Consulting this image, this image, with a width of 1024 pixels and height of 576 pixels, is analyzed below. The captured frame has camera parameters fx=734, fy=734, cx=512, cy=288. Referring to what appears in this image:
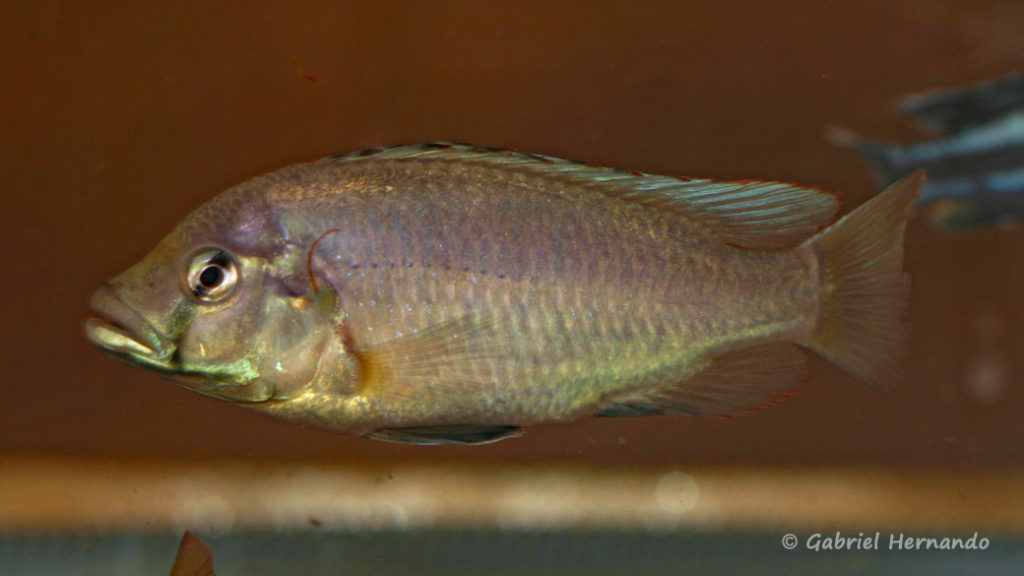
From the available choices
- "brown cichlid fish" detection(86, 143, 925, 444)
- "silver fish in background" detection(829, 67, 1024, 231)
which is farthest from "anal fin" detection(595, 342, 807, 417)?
"silver fish in background" detection(829, 67, 1024, 231)

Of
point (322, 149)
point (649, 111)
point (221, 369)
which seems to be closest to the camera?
point (221, 369)

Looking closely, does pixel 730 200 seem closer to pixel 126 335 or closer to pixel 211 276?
pixel 211 276

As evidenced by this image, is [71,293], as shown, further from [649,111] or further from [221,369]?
[649,111]

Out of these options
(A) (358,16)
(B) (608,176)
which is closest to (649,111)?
(A) (358,16)

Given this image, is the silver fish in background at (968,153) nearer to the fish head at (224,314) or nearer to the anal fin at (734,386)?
the anal fin at (734,386)

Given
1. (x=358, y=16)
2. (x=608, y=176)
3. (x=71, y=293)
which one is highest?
(x=358, y=16)

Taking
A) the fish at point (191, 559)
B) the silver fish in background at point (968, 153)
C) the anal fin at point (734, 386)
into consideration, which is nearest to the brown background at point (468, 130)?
the silver fish in background at point (968, 153)
